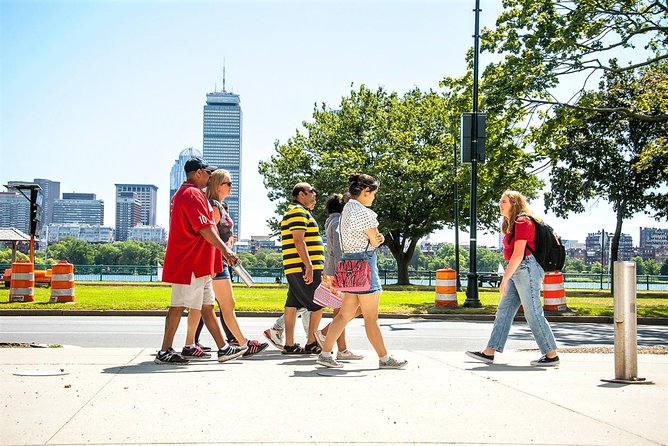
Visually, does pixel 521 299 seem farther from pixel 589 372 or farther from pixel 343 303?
pixel 343 303

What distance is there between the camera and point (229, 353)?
830cm

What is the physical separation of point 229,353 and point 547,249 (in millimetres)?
3453

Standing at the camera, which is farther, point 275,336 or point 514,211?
point 275,336

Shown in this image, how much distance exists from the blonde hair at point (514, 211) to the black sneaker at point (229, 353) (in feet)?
9.95

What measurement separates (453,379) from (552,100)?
17950mm

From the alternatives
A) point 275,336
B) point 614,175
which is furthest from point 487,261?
point 275,336

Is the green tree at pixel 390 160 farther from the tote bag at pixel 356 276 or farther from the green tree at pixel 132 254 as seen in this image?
the green tree at pixel 132 254

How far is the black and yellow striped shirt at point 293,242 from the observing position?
8789mm

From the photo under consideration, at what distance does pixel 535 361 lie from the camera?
860 cm

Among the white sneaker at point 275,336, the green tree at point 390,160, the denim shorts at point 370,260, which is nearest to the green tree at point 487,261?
the green tree at point 390,160

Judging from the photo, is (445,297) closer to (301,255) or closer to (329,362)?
(301,255)

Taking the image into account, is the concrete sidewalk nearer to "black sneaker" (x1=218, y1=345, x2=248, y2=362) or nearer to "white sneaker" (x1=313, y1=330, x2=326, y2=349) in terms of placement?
"black sneaker" (x1=218, y1=345, x2=248, y2=362)

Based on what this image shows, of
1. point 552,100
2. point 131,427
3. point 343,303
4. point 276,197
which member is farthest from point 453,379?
point 276,197

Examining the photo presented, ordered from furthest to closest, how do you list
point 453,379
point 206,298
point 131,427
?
point 206,298
point 453,379
point 131,427
